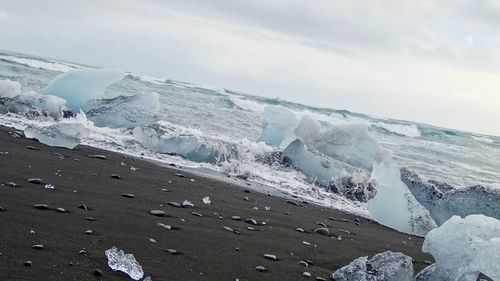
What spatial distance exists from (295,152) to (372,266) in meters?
6.15

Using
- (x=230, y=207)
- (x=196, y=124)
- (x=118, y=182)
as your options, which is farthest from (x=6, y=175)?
(x=196, y=124)

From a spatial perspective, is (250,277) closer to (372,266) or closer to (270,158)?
(372,266)

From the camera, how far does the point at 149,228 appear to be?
3.93 meters

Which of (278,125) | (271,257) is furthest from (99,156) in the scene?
(278,125)

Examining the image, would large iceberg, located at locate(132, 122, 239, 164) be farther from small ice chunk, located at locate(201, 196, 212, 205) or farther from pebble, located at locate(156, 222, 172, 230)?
pebble, located at locate(156, 222, 172, 230)

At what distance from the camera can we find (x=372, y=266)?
344cm

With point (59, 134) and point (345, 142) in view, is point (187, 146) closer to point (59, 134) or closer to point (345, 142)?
point (59, 134)

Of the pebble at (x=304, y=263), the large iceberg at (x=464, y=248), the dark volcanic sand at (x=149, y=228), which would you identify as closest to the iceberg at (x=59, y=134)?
the dark volcanic sand at (x=149, y=228)

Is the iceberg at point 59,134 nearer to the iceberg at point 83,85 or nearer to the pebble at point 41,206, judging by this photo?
the iceberg at point 83,85

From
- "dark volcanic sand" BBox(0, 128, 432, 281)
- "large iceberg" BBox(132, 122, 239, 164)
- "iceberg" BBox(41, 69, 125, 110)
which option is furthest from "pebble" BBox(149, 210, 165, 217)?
"iceberg" BBox(41, 69, 125, 110)

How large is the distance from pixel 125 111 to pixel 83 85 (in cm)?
138

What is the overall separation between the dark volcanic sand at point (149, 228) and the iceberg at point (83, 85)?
4.13 m

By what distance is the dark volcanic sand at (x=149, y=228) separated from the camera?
9.99 ft

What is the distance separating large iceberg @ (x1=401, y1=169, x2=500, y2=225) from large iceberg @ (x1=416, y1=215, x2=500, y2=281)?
3.31 metres
